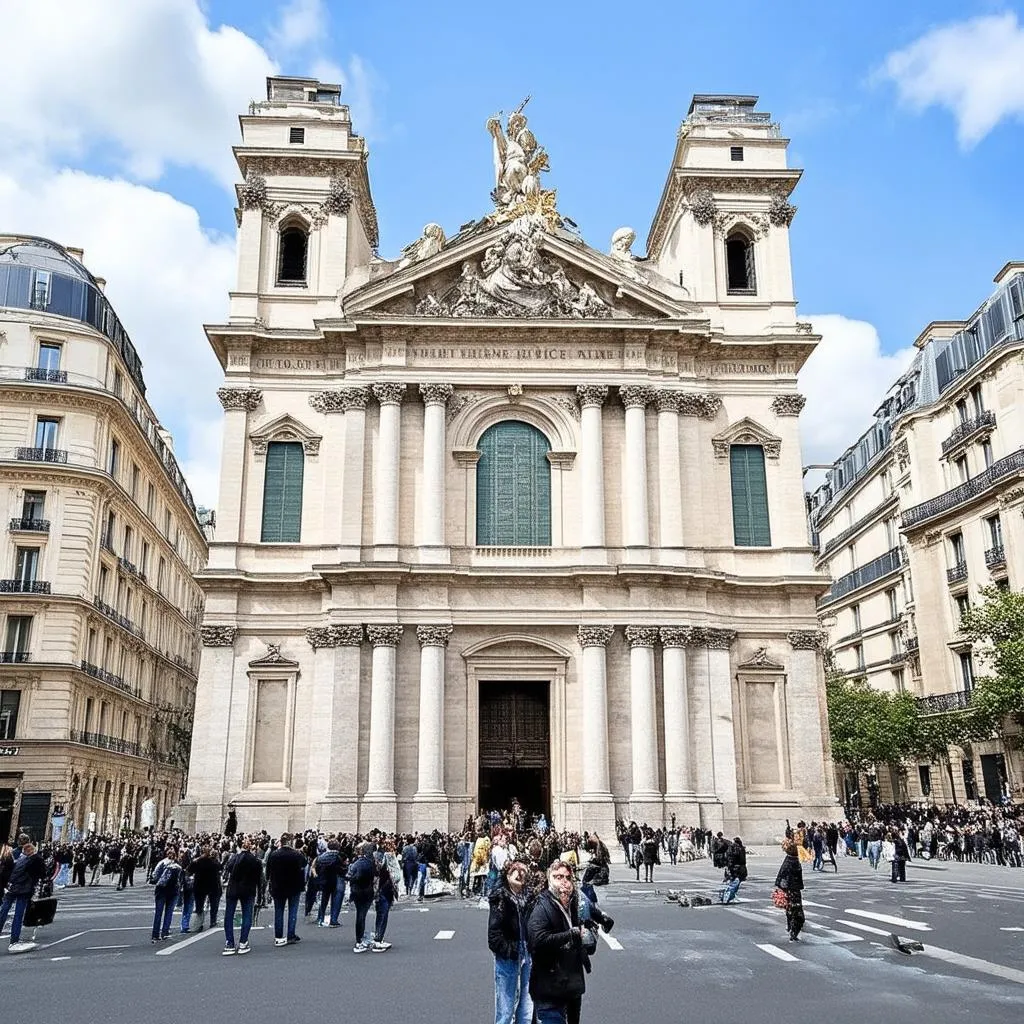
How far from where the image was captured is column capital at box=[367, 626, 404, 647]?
116 feet

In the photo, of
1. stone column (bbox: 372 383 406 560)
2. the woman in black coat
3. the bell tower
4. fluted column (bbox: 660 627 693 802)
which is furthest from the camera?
the bell tower

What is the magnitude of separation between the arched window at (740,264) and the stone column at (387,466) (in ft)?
45.5

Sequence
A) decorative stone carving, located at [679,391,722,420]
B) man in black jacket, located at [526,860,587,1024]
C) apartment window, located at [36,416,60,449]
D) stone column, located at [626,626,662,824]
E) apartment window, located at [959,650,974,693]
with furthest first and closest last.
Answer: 1. apartment window, located at [959,650,974,693]
2. apartment window, located at [36,416,60,449]
3. decorative stone carving, located at [679,391,722,420]
4. stone column, located at [626,626,662,824]
5. man in black jacket, located at [526,860,587,1024]

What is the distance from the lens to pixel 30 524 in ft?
137

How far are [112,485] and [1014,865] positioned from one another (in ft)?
116

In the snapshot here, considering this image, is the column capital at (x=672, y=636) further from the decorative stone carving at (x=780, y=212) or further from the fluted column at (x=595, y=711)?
the decorative stone carving at (x=780, y=212)

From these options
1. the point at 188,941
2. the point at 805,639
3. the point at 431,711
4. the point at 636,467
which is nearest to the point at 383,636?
the point at 431,711

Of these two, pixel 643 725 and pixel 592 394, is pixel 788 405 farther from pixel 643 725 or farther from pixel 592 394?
pixel 643 725

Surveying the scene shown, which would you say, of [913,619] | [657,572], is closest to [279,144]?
[657,572]

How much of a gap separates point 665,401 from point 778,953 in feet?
84.2

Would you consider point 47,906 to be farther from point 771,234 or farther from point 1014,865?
point 771,234

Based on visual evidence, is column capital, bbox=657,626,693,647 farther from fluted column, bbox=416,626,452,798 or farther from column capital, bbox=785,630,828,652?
fluted column, bbox=416,626,452,798

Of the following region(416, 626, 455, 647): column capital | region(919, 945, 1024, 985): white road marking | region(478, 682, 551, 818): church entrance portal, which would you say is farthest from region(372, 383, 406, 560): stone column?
region(919, 945, 1024, 985): white road marking

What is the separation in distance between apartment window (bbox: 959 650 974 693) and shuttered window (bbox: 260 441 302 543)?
2908cm
